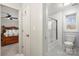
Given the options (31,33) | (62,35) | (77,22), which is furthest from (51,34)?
(77,22)

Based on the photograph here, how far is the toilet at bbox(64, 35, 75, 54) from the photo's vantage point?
1611mm

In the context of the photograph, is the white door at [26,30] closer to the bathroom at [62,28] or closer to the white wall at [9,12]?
the white wall at [9,12]

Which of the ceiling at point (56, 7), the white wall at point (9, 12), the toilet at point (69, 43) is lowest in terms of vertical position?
the toilet at point (69, 43)

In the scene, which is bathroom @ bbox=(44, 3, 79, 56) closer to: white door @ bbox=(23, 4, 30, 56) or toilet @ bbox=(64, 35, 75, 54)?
toilet @ bbox=(64, 35, 75, 54)

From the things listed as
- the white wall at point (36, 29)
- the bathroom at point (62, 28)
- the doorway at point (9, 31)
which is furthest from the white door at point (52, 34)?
the doorway at point (9, 31)

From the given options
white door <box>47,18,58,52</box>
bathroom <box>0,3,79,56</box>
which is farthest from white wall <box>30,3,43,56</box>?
white door <box>47,18,58,52</box>

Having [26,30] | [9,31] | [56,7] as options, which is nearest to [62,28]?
[56,7]

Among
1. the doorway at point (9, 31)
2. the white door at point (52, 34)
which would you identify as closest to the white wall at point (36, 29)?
the white door at point (52, 34)

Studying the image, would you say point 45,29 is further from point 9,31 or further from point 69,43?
point 9,31

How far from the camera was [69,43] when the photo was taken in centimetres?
162

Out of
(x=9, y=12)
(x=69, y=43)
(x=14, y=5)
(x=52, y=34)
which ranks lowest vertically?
(x=69, y=43)

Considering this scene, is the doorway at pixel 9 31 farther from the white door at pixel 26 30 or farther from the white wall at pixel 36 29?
the white wall at pixel 36 29

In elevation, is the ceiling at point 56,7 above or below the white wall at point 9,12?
above

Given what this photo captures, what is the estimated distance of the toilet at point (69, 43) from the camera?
1.61 metres
